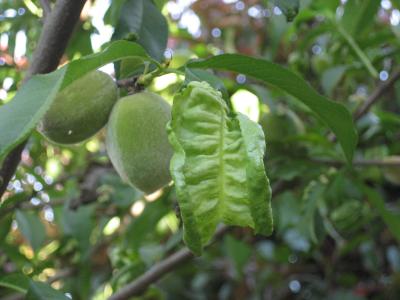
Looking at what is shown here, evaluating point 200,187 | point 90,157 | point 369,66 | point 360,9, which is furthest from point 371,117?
point 200,187

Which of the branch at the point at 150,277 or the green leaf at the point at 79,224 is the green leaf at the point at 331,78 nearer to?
the branch at the point at 150,277

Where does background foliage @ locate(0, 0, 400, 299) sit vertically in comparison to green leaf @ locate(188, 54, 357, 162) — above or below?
below

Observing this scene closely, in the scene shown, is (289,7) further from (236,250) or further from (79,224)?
(236,250)

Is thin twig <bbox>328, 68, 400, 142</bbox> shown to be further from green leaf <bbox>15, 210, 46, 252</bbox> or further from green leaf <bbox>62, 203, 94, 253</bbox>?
green leaf <bbox>15, 210, 46, 252</bbox>

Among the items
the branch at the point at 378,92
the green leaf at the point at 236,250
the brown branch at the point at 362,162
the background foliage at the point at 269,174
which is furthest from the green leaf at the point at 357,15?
the green leaf at the point at 236,250

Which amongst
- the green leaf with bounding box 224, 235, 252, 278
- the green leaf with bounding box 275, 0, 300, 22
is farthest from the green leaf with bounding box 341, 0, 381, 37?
the green leaf with bounding box 224, 235, 252, 278

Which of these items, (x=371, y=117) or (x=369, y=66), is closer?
(x=369, y=66)

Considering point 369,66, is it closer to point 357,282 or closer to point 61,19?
point 61,19
